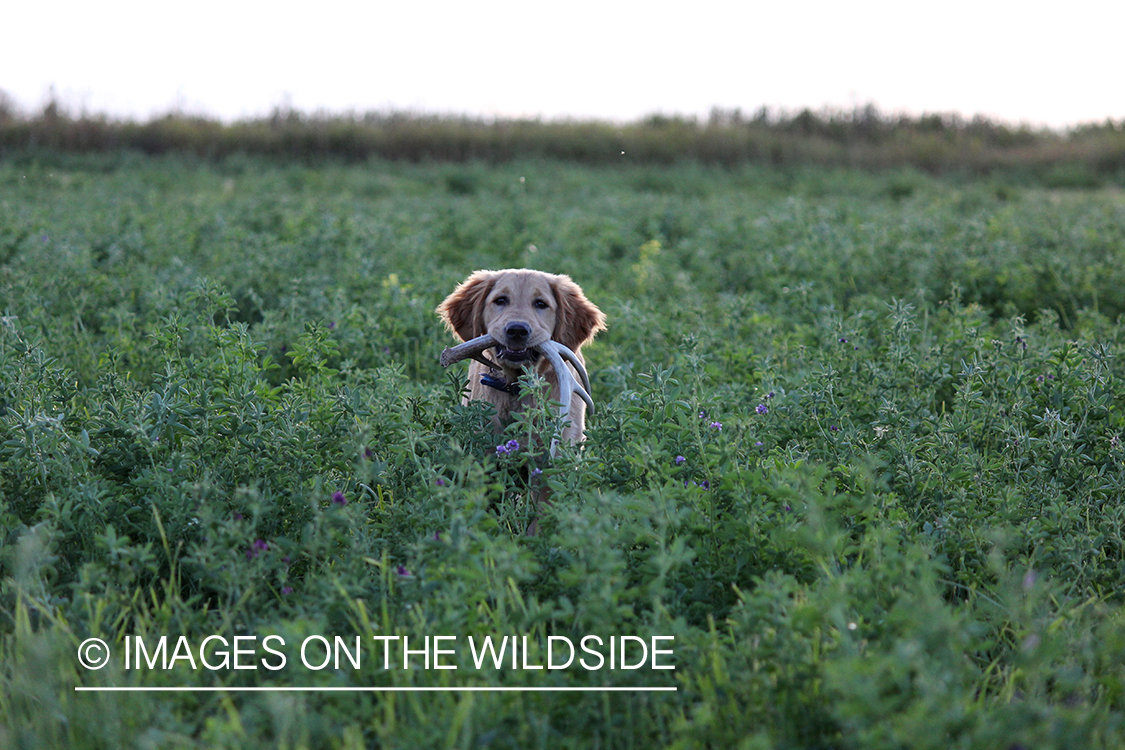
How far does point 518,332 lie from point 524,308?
1.25 ft

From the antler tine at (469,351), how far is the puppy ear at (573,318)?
0.55m

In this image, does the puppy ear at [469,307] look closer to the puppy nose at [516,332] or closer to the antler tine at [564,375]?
the puppy nose at [516,332]

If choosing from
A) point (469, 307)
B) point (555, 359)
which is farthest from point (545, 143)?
point (555, 359)

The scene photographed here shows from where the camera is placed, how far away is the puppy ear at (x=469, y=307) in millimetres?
4395

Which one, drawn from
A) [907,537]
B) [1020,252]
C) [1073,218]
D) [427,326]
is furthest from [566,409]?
[1073,218]

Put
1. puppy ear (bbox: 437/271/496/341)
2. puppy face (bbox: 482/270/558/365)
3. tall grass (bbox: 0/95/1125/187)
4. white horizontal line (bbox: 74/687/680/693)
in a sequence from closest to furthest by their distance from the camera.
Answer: white horizontal line (bbox: 74/687/680/693)
puppy face (bbox: 482/270/558/365)
puppy ear (bbox: 437/271/496/341)
tall grass (bbox: 0/95/1125/187)

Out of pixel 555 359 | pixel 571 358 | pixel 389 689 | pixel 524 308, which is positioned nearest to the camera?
pixel 389 689

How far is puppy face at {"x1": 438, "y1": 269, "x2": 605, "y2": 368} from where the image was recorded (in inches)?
164

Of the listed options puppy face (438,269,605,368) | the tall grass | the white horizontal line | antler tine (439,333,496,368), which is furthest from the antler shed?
the tall grass

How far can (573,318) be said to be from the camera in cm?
448

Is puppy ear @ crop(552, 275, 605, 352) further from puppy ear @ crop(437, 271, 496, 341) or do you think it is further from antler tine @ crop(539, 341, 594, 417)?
antler tine @ crop(539, 341, 594, 417)

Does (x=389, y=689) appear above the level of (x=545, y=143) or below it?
below

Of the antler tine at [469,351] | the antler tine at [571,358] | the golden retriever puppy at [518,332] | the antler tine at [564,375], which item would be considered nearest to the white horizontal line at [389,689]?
the antler tine at [564,375]

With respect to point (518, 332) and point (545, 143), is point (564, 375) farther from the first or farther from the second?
point (545, 143)
